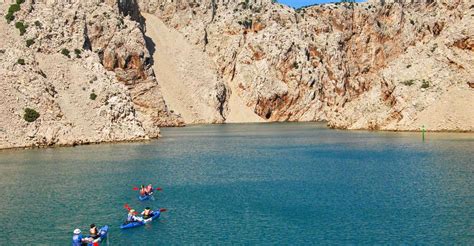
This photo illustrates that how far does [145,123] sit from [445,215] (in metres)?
93.2

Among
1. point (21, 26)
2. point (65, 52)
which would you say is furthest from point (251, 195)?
point (21, 26)

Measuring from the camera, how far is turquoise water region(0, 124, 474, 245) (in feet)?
134

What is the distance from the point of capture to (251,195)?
55062 mm

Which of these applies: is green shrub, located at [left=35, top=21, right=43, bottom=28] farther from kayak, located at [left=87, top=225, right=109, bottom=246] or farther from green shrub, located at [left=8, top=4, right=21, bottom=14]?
kayak, located at [left=87, top=225, right=109, bottom=246]

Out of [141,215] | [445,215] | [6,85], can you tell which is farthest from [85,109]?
[445,215]

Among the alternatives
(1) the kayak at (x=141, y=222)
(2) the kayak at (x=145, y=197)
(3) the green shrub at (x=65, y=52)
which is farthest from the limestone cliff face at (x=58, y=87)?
(1) the kayak at (x=141, y=222)

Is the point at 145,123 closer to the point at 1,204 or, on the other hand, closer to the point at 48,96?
the point at 48,96

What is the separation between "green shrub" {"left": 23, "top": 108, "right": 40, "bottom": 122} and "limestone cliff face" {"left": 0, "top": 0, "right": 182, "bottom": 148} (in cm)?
90

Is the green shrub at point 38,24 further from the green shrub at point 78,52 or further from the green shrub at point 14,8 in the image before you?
the green shrub at point 78,52

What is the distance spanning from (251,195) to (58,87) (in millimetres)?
73919

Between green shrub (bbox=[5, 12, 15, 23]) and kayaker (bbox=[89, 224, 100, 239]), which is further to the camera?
green shrub (bbox=[5, 12, 15, 23])

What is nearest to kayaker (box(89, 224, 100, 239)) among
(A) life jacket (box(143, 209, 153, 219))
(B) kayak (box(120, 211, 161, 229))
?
(B) kayak (box(120, 211, 161, 229))

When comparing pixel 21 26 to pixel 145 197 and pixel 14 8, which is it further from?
pixel 145 197

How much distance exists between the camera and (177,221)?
1795 inches
